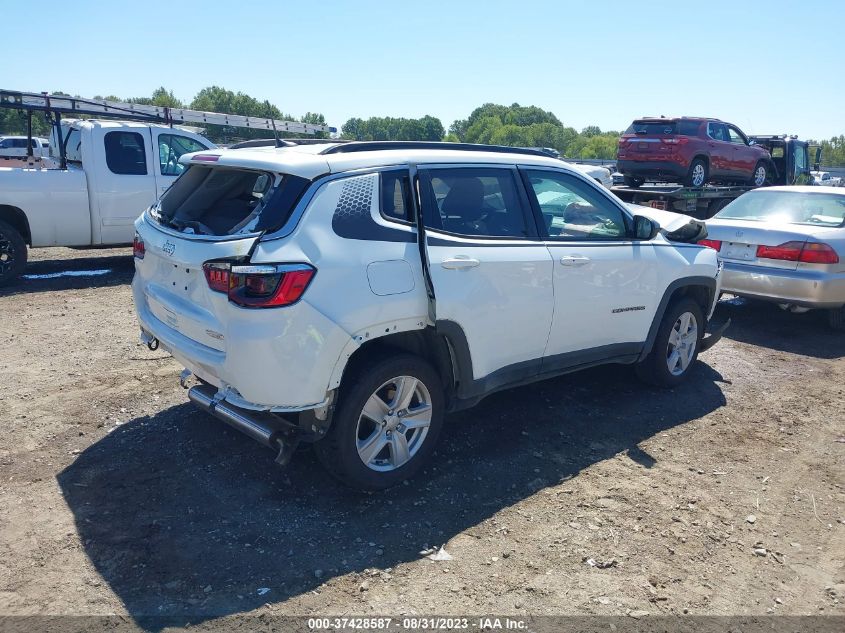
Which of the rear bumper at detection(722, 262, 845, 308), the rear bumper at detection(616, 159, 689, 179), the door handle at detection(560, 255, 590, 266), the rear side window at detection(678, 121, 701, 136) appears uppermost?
the rear side window at detection(678, 121, 701, 136)

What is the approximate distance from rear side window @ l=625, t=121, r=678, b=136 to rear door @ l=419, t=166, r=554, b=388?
466 inches

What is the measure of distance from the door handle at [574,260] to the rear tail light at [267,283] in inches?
76.4

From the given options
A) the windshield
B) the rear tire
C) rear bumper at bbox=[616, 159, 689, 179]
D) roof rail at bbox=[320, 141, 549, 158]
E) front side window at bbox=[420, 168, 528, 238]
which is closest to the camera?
roof rail at bbox=[320, 141, 549, 158]

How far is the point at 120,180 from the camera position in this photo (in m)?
9.66

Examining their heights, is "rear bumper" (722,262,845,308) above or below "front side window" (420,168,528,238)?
below

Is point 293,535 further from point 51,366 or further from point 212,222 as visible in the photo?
point 51,366

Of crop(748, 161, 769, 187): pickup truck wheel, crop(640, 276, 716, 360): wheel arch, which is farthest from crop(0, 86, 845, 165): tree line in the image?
crop(640, 276, 716, 360): wheel arch

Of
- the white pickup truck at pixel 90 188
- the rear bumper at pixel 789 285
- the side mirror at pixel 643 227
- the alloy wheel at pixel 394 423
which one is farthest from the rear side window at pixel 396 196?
the white pickup truck at pixel 90 188

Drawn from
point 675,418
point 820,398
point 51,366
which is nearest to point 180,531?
point 51,366

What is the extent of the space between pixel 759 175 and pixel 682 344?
534 inches

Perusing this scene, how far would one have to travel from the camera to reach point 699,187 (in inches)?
564

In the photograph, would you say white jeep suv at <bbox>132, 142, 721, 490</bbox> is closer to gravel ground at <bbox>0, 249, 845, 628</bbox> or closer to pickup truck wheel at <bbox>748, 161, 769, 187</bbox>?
gravel ground at <bbox>0, 249, 845, 628</bbox>

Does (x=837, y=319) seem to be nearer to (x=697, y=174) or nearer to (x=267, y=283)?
(x=267, y=283)

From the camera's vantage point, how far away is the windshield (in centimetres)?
805
